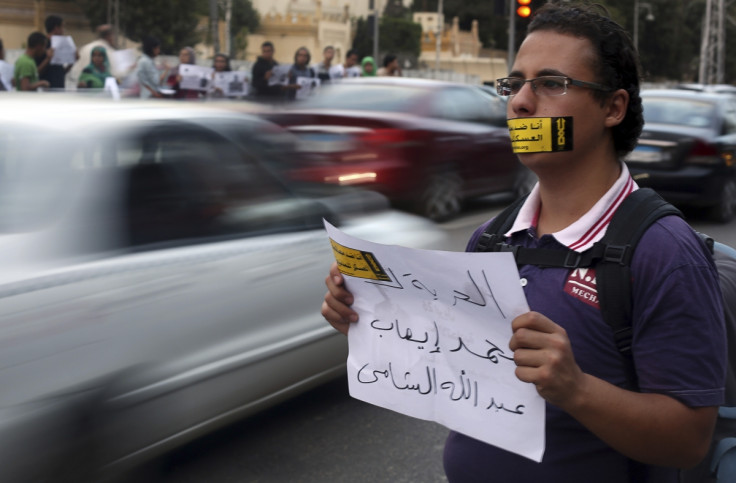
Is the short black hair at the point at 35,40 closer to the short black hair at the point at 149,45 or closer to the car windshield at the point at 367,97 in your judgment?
the short black hair at the point at 149,45

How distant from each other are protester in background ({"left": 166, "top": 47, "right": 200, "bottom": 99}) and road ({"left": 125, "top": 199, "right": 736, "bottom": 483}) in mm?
11011

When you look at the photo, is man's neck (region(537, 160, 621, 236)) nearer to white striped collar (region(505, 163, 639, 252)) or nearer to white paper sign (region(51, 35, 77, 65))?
white striped collar (region(505, 163, 639, 252))

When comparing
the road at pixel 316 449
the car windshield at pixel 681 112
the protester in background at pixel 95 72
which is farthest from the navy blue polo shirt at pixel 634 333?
the protester in background at pixel 95 72

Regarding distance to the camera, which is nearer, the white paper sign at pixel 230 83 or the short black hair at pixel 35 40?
the short black hair at pixel 35 40

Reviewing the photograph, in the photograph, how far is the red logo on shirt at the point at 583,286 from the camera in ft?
5.04

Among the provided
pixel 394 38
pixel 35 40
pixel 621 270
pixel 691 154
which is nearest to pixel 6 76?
pixel 35 40

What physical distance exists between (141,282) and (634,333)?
2.22 meters

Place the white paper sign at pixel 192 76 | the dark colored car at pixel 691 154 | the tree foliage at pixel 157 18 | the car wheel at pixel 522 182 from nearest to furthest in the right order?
the dark colored car at pixel 691 154
the car wheel at pixel 522 182
the white paper sign at pixel 192 76
the tree foliage at pixel 157 18

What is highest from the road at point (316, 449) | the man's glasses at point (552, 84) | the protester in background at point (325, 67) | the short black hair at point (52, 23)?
the short black hair at point (52, 23)

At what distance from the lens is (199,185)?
396cm

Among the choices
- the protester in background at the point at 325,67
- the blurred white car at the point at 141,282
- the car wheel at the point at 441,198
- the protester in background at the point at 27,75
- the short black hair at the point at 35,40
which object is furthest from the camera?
the protester in background at the point at 325,67

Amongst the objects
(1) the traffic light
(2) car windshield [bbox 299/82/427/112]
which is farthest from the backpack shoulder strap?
(1) the traffic light

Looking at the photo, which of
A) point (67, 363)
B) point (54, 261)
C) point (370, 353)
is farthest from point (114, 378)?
point (370, 353)

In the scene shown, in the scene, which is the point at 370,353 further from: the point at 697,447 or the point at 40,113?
the point at 40,113
